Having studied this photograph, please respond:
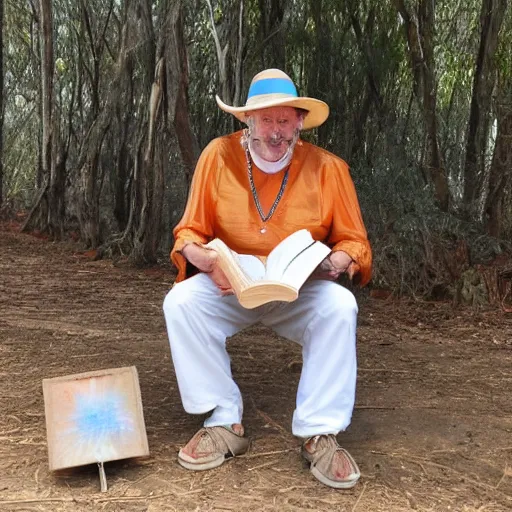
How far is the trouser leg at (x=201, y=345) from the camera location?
2.77m

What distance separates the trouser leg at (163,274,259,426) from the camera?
2.77 m

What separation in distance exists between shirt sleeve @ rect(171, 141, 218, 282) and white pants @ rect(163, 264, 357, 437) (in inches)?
5.6

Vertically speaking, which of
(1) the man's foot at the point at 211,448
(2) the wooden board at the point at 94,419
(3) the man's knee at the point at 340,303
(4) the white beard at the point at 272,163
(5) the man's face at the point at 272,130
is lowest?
(1) the man's foot at the point at 211,448

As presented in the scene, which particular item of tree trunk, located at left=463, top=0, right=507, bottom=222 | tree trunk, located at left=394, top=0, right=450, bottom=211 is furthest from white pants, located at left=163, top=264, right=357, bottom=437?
tree trunk, located at left=463, top=0, right=507, bottom=222

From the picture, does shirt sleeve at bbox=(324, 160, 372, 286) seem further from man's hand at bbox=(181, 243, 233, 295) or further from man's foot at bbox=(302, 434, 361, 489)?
man's foot at bbox=(302, 434, 361, 489)

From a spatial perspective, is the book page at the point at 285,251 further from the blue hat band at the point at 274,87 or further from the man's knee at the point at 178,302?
the blue hat band at the point at 274,87

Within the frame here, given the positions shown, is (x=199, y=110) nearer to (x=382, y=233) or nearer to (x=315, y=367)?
(x=382, y=233)

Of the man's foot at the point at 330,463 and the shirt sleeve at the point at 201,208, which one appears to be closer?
the man's foot at the point at 330,463

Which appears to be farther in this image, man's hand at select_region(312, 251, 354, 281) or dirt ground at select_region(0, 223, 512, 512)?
man's hand at select_region(312, 251, 354, 281)

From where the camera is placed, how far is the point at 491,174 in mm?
7355

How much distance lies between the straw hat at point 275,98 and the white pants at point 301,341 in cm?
65

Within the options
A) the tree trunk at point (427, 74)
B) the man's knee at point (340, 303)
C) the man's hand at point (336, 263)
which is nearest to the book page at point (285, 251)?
the man's hand at point (336, 263)

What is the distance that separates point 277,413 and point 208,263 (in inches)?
34.8

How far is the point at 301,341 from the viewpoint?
2.92 m
